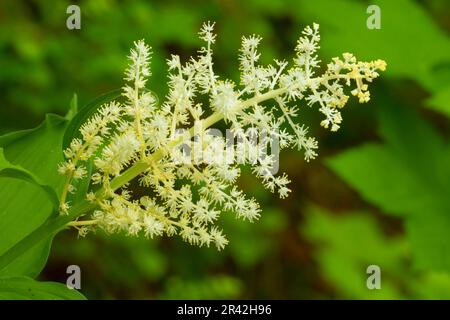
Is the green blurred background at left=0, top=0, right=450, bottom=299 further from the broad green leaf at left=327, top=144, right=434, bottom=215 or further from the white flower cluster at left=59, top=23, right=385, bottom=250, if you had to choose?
the white flower cluster at left=59, top=23, right=385, bottom=250

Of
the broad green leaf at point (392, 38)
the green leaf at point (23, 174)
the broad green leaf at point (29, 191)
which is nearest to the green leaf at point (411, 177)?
the broad green leaf at point (392, 38)

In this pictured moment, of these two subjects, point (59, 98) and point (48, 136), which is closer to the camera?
point (48, 136)

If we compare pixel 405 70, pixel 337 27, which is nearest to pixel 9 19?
pixel 337 27

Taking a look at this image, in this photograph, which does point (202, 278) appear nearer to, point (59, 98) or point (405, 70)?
point (59, 98)

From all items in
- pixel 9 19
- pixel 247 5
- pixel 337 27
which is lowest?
pixel 337 27

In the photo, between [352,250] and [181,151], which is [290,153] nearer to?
[352,250]

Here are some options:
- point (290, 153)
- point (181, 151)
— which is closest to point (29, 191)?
point (181, 151)
